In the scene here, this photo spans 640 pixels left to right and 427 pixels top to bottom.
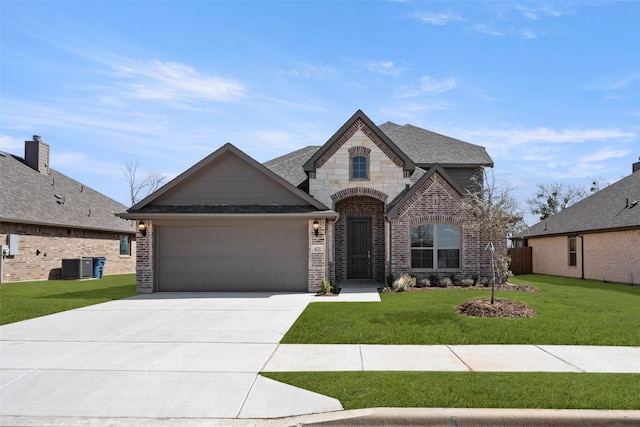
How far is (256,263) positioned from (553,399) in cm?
1272

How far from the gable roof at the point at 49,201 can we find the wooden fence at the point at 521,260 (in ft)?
78.2

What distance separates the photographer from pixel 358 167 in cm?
1980

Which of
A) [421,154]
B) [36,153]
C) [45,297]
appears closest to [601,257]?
[421,154]

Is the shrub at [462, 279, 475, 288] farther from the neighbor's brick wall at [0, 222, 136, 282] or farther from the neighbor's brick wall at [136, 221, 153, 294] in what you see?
the neighbor's brick wall at [0, 222, 136, 282]

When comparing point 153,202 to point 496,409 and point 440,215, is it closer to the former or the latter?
point 440,215

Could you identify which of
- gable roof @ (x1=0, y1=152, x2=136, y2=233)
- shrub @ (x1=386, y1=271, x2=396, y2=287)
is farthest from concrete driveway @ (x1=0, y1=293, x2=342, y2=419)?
gable roof @ (x1=0, y1=152, x2=136, y2=233)

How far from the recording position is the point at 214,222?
56.9 feet

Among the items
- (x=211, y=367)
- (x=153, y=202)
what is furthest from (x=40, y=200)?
(x=211, y=367)

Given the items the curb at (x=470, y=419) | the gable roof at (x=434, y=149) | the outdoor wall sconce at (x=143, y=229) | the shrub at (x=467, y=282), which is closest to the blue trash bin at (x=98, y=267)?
the outdoor wall sconce at (x=143, y=229)

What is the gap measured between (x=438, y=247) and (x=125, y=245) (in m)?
21.2

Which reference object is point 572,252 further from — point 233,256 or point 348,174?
point 233,256

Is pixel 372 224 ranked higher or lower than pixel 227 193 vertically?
lower

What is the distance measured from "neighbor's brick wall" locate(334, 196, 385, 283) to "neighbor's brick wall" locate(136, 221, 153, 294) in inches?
296

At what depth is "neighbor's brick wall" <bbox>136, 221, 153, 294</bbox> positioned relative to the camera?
55.9 ft
